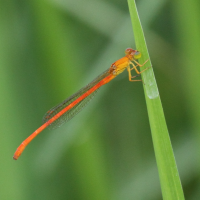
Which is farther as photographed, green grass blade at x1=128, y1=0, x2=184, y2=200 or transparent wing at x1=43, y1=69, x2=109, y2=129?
transparent wing at x1=43, y1=69, x2=109, y2=129

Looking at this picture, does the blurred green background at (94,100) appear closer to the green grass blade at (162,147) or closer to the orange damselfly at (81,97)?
the orange damselfly at (81,97)

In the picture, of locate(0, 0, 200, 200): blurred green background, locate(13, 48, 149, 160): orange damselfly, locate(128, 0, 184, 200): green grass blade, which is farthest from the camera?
locate(13, 48, 149, 160): orange damselfly

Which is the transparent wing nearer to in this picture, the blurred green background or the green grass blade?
the blurred green background

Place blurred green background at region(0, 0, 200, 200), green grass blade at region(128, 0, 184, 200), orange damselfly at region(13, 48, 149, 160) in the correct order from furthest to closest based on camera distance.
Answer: orange damselfly at region(13, 48, 149, 160) < blurred green background at region(0, 0, 200, 200) < green grass blade at region(128, 0, 184, 200)

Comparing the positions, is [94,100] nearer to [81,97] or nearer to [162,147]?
[81,97]

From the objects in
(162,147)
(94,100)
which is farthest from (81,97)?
(162,147)

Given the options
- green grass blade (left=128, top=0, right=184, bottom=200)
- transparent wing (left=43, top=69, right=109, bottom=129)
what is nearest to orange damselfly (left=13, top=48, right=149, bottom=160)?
transparent wing (left=43, top=69, right=109, bottom=129)

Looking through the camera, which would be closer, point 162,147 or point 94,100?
point 162,147

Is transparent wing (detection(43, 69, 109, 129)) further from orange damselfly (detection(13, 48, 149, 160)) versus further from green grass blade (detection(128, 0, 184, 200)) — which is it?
green grass blade (detection(128, 0, 184, 200))

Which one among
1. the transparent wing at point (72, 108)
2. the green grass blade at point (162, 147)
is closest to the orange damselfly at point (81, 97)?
the transparent wing at point (72, 108)

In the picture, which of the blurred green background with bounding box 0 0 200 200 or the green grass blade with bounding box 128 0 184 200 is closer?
the green grass blade with bounding box 128 0 184 200
